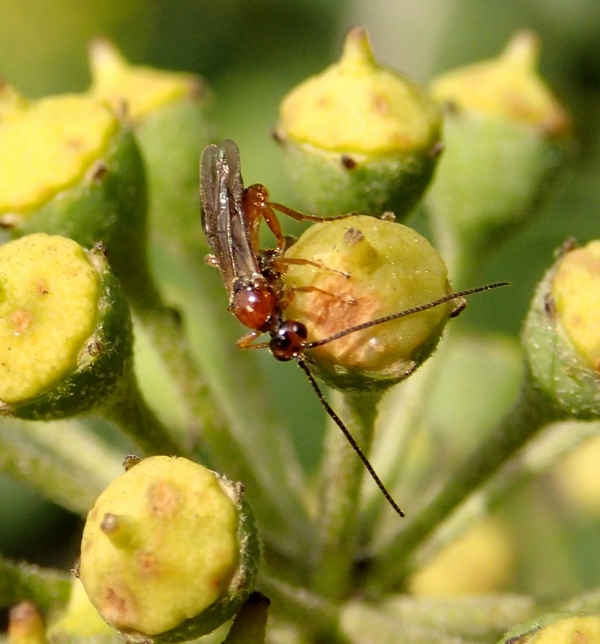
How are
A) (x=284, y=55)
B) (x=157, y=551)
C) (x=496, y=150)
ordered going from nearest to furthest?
(x=157, y=551) → (x=496, y=150) → (x=284, y=55)

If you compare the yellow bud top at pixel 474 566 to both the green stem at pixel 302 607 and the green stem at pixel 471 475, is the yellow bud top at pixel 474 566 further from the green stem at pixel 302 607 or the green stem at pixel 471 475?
the green stem at pixel 302 607

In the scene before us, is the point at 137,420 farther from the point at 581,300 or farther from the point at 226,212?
the point at 581,300

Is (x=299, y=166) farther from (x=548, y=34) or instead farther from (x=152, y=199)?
(x=548, y=34)

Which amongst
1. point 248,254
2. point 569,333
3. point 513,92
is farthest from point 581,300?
point 513,92

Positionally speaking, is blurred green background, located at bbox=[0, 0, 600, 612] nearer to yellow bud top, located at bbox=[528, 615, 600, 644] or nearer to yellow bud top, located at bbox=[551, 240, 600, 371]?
yellow bud top, located at bbox=[551, 240, 600, 371]

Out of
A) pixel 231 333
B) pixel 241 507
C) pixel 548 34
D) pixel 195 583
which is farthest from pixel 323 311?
pixel 548 34

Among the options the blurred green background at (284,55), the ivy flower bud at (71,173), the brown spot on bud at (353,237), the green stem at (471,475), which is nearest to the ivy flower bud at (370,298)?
the brown spot on bud at (353,237)
